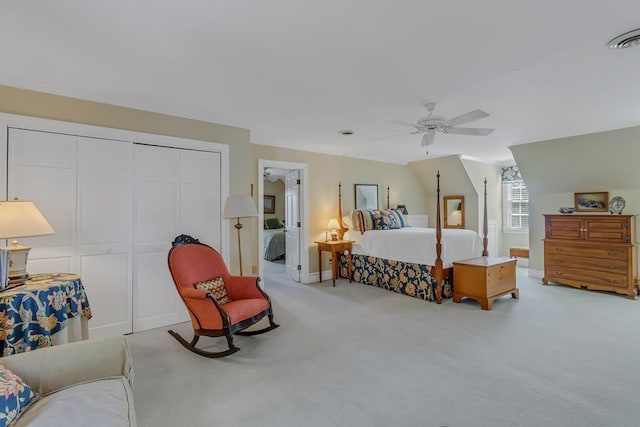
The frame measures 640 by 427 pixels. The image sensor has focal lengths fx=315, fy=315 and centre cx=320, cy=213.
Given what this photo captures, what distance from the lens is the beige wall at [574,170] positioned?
175 inches

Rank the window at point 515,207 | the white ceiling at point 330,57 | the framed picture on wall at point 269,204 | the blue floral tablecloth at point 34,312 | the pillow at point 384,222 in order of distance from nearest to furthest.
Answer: the white ceiling at point 330,57, the blue floral tablecloth at point 34,312, the pillow at point 384,222, the window at point 515,207, the framed picture on wall at point 269,204

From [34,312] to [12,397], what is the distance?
991 millimetres

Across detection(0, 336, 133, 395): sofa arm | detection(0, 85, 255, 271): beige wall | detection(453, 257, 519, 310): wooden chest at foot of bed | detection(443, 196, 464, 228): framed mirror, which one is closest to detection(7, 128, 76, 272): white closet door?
detection(0, 85, 255, 271): beige wall

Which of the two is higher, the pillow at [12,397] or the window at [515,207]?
the window at [515,207]

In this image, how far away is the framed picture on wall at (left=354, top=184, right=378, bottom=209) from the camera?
612 cm

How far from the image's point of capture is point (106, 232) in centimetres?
309

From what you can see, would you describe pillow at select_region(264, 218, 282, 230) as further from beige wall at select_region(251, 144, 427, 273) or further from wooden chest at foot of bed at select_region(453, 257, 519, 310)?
wooden chest at foot of bed at select_region(453, 257, 519, 310)

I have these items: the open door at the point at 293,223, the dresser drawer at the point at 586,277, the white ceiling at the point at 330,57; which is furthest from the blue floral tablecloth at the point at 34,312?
the dresser drawer at the point at 586,277

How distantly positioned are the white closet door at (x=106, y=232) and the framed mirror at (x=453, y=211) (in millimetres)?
6569

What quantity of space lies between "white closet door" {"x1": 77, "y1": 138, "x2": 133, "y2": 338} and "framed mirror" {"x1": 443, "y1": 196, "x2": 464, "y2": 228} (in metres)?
6.57

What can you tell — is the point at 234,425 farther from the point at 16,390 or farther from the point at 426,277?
the point at 426,277

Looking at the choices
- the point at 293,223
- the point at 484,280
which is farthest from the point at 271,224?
the point at 484,280

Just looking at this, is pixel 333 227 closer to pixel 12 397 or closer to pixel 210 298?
pixel 210 298

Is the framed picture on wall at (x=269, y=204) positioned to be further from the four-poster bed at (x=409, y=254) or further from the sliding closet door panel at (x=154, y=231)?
the sliding closet door panel at (x=154, y=231)
